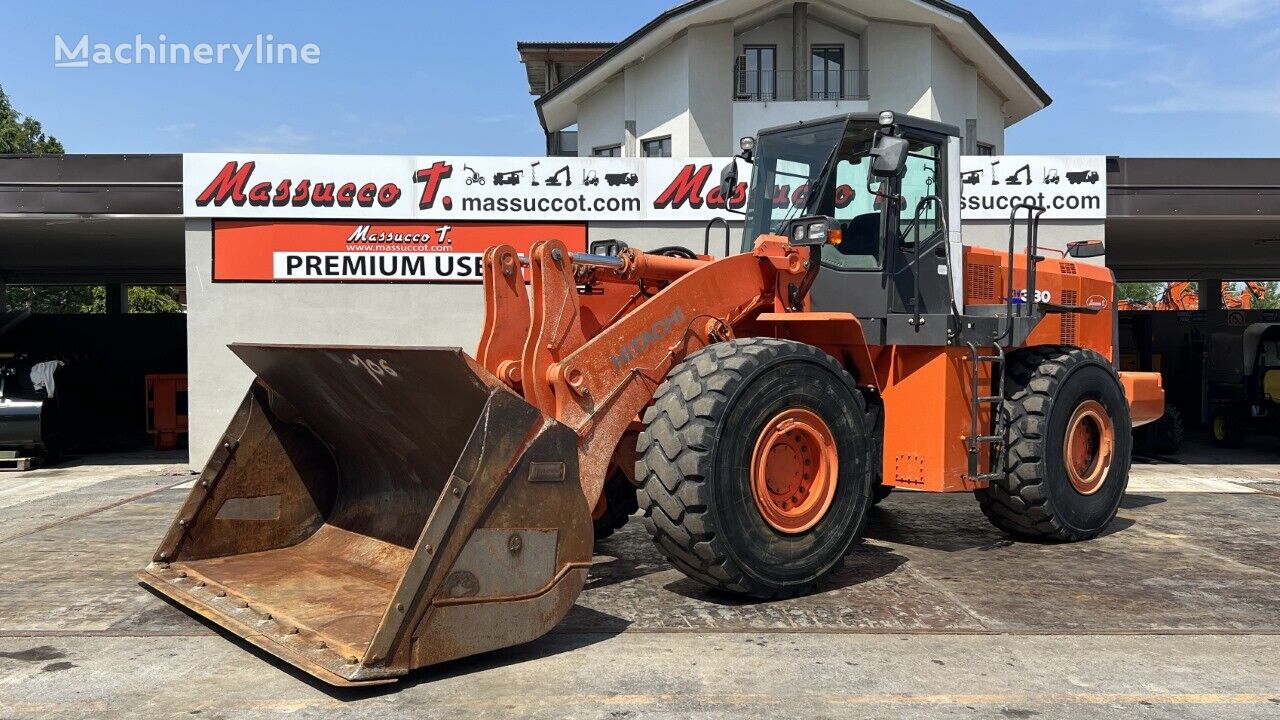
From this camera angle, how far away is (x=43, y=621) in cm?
573

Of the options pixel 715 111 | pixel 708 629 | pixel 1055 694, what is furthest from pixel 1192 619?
pixel 715 111

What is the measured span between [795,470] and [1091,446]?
136 inches

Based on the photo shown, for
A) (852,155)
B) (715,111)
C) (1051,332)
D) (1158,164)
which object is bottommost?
(1051,332)

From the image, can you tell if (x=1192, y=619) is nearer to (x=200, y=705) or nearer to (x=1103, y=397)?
(x=1103, y=397)

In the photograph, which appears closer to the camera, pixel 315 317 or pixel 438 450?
pixel 438 450

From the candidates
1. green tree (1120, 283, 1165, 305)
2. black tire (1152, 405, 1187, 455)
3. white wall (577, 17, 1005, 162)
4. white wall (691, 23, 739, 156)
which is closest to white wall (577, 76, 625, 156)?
white wall (577, 17, 1005, 162)

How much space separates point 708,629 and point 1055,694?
173cm

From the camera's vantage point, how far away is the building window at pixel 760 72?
80.8 feet

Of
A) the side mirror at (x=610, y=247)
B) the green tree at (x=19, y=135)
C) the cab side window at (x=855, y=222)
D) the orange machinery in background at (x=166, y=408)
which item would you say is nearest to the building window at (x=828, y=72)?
the orange machinery in background at (x=166, y=408)

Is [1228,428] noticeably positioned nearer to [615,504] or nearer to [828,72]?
[828,72]

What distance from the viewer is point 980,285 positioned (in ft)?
26.4

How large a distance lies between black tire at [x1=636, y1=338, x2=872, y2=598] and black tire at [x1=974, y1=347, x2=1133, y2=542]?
Answer: 200 centimetres

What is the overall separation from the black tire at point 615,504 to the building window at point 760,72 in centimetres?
1878

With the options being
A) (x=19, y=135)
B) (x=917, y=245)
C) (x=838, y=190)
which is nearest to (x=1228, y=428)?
(x=917, y=245)
